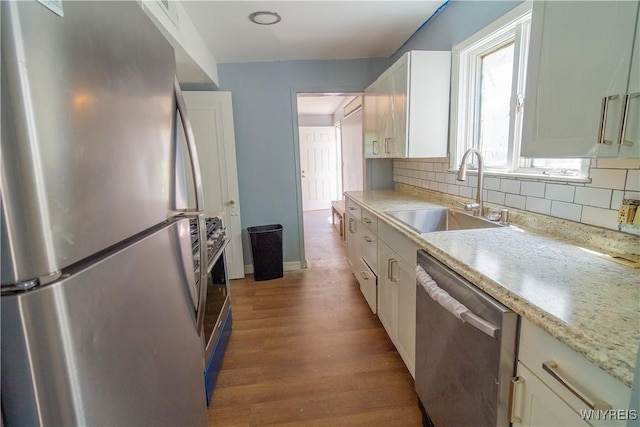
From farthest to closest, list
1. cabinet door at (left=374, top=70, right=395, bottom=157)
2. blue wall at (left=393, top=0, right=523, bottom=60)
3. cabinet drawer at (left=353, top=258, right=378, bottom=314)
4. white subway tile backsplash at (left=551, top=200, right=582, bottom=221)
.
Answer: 1. cabinet door at (left=374, top=70, right=395, bottom=157)
2. cabinet drawer at (left=353, top=258, right=378, bottom=314)
3. blue wall at (left=393, top=0, right=523, bottom=60)
4. white subway tile backsplash at (left=551, top=200, right=582, bottom=221)

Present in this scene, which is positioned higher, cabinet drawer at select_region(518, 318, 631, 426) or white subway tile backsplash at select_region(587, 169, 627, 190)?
white subway tile backsplash at select_region(587, 169, 627, 190)

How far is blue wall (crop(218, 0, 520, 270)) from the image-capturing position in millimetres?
3260

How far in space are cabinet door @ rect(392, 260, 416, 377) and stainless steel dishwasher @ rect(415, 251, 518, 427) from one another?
0.44 feet

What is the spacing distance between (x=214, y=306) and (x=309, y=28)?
2.27m

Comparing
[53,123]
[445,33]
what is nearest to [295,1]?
[445,33]

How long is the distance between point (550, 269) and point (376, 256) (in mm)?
1263

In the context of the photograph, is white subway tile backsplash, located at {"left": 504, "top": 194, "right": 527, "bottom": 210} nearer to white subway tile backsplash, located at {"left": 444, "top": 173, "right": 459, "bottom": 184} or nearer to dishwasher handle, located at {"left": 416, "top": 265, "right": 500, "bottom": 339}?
white subway tile backsplash, located at {"left": 444, "top": 173, "right": 459, "bottom": 184}

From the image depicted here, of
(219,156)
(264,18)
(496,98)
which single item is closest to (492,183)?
(496,98)

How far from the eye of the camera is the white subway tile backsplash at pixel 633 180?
106 cm

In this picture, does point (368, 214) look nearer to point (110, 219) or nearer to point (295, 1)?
point (295, 1)

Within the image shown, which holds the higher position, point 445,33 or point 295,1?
point 295,1

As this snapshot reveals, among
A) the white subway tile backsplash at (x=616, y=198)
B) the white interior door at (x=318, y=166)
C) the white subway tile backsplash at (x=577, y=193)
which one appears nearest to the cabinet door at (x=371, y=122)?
the white subway tile backsplash at (x=577, y=193)

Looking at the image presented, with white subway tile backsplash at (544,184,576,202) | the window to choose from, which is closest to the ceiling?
the window

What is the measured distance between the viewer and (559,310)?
28.7 inches
